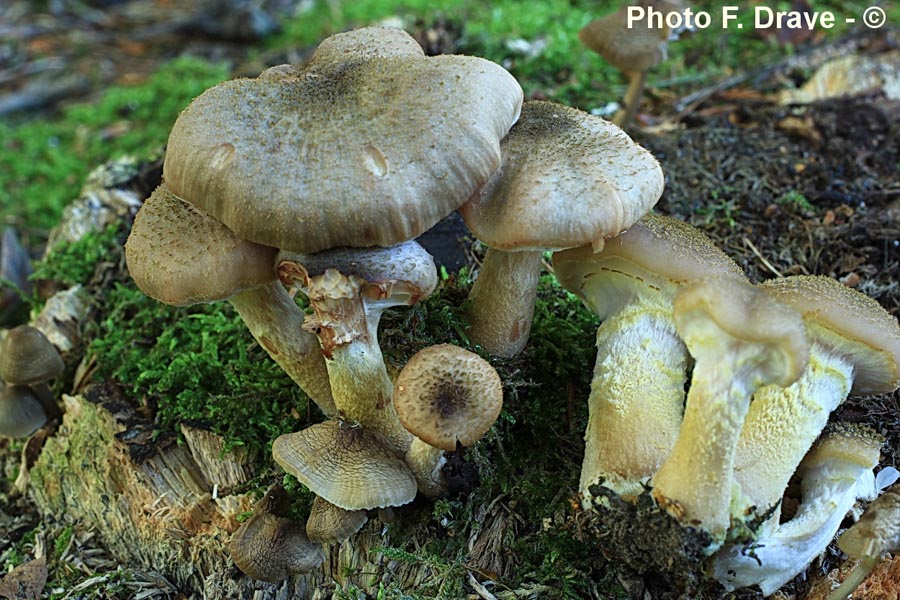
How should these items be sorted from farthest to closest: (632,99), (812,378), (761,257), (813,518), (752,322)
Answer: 1. (632,99)
2. (761,257)
3. (812,378)
4. (813,518)
5. (752,322)

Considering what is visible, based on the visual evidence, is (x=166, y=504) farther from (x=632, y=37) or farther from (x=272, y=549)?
(x=632, y=37)

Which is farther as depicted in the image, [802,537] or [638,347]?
[638,347]

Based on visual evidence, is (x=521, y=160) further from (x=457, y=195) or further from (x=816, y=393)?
(x=816, y=393)

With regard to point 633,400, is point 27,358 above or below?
below

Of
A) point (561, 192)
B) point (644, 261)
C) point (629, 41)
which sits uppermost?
point (561, 192)

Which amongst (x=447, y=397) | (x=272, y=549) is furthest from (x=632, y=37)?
(x=272, y=549)

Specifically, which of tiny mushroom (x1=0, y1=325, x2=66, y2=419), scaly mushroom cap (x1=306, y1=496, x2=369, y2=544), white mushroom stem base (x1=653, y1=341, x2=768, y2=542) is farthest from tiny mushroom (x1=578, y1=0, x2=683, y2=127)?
tiny mushroom (x1=0, y1=325, x2=66, y2=419)
